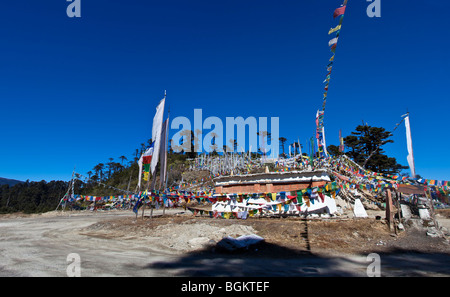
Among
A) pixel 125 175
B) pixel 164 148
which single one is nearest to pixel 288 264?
pixel 164 148

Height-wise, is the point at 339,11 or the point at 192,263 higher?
the point at 339,11

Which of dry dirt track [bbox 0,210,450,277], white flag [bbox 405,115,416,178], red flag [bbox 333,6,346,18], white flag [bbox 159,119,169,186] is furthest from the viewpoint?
white flag [bbox 159,119,169,186]

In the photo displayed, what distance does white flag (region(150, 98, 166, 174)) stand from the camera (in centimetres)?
1878

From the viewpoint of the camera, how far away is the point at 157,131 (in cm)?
1962

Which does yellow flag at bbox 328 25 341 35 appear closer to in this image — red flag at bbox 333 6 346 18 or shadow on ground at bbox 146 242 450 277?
red flag at bbox 333 6 346 18

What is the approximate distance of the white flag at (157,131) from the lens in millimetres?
18781

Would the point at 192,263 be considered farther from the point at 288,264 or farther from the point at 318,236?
the point at 318,236

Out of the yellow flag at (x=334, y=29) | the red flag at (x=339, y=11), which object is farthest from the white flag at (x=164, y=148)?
the red flag at (x=339, y=11)

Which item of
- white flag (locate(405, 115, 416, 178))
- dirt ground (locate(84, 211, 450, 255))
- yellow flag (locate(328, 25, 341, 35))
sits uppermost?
yellow flag (locate(328, 25, 341, 35))

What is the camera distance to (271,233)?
12.4 meters

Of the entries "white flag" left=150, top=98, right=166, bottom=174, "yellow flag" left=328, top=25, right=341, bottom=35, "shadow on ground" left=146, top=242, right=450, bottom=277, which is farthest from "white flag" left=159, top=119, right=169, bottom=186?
"yellow flag" left=328, top=25, right=341, bottom=35

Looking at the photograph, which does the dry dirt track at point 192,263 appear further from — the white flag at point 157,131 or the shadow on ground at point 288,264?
the white flag at point 157,131
